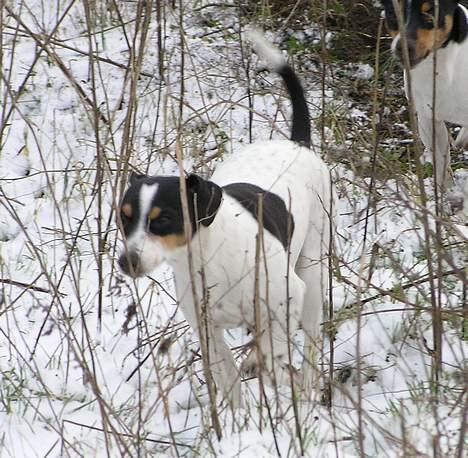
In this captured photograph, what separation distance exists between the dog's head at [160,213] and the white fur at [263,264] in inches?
3.7

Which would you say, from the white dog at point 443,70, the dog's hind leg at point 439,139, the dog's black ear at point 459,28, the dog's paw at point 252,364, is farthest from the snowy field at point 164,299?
the dog's black ear at point 459,28

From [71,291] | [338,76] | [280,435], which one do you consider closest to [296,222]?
[280,435]

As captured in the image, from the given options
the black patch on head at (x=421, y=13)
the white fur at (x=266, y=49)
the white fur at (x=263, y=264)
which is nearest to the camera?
the white fur at (x=263, y=264)

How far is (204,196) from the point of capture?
11.6 feet

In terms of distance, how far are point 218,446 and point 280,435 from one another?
211 mm

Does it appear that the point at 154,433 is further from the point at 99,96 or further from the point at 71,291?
the point at 99,96

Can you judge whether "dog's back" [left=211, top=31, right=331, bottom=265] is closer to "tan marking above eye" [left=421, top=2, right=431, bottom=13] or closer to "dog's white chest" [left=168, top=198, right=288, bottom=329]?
"dog's white chest" [left=168, top=198, right=288, bottom=329]

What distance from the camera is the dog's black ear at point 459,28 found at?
217 inches

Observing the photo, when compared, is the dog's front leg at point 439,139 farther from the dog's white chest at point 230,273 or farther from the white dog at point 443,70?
the dog's white chest at point 230,273

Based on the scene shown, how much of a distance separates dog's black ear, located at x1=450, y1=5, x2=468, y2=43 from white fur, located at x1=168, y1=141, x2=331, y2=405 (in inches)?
60.3

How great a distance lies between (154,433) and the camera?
3.76m

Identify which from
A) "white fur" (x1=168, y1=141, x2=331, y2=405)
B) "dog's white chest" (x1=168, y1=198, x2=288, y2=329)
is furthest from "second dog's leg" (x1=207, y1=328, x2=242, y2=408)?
"dog's white chest" (x1=168, y1=198, x2=288, y2=329)

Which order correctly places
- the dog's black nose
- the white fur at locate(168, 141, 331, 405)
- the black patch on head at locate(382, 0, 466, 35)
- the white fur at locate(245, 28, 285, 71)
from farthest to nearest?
1. the black patch on head at locate(382, 0, 466, 35)
2. the white fur at locate(245, 28, 285, 71)
3. the white fur at locate(168, 141, 331, 405)
4. the dog's black nose

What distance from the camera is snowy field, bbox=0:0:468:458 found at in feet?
10.9
